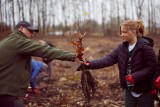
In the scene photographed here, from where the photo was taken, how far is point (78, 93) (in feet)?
30.2

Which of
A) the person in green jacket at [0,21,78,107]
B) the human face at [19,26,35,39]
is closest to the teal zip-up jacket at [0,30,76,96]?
the person in green jacket at [0,21,78,107]

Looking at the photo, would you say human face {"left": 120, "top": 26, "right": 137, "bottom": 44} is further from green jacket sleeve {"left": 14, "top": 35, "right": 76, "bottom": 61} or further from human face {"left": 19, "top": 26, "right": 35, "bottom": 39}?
human face {"left": 19, "top": 26, "right": 35, "bottom": 39}

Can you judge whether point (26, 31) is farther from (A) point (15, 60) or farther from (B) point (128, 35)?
(B) point (128, 35)

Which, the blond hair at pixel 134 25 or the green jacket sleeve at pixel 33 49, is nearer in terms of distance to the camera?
the green jacket sleeve at pixel 33 49

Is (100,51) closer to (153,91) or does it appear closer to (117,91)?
(117,91)

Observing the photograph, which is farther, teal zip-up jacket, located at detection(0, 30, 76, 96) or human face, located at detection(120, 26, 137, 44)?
human face, located at detection(120, 26, 137, 44)

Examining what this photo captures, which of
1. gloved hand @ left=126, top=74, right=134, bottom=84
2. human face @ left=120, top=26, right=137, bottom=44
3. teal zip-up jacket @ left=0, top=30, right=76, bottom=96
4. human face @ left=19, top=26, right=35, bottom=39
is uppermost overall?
human face @ left=19, top=26, right=35, bottom=39

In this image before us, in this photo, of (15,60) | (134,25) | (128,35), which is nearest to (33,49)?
(15,60)

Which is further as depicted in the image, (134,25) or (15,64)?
(134,25)

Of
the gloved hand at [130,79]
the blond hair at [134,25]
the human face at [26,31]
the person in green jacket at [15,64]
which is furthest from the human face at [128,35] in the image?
the human face at [26,31]

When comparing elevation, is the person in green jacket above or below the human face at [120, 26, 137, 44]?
below

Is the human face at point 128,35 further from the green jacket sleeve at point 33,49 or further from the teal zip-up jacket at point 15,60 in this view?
the teal zip-up jacket at point 15,60

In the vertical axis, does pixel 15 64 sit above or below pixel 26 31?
below

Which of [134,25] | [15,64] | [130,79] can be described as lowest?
[130,79]
